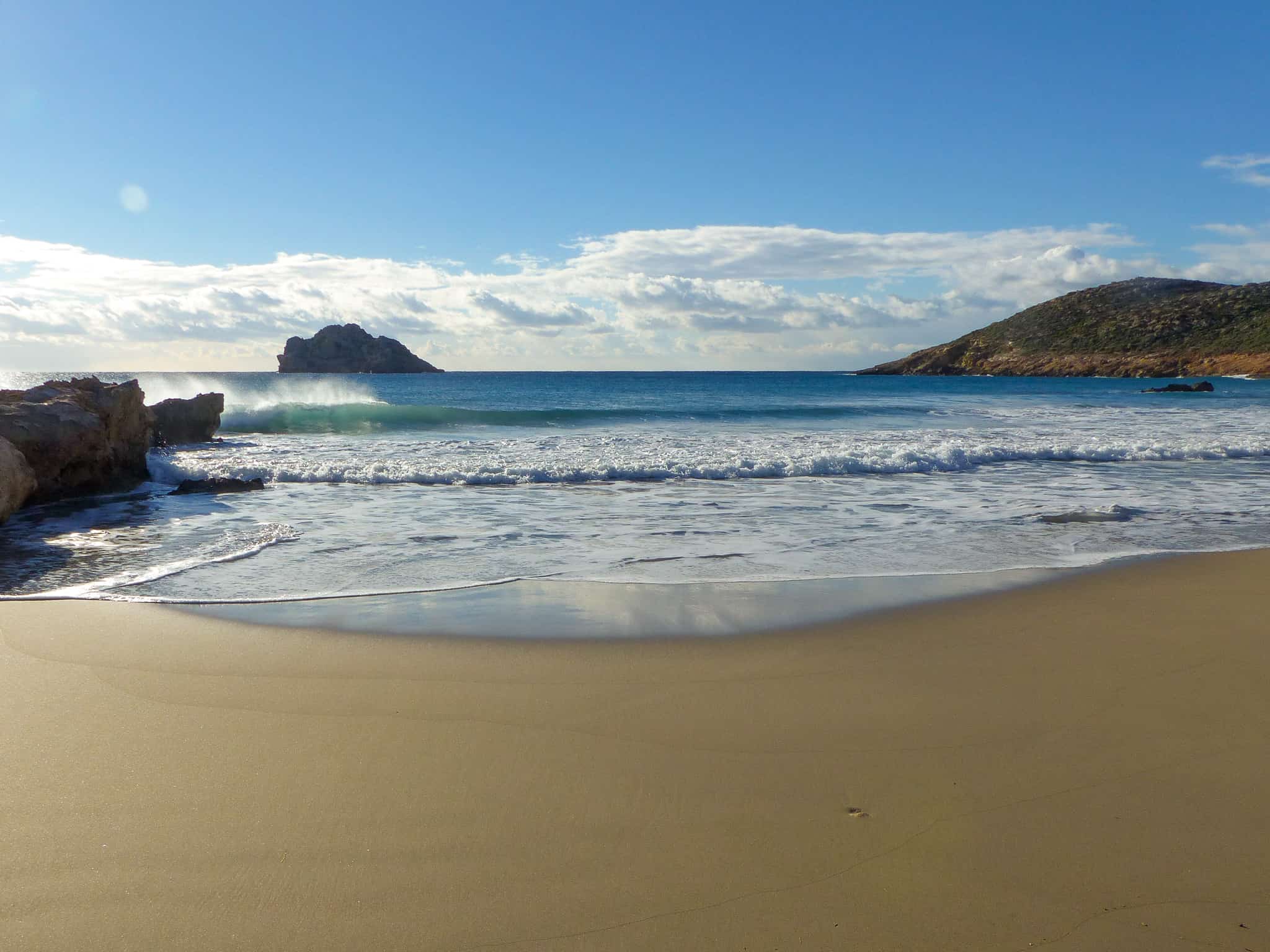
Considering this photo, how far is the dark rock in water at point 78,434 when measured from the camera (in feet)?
31.6

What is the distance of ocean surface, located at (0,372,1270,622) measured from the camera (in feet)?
21.1

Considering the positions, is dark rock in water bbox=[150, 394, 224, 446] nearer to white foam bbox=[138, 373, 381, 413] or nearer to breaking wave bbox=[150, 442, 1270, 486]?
breaking wave bbox=[150, 442, 1270, 486]

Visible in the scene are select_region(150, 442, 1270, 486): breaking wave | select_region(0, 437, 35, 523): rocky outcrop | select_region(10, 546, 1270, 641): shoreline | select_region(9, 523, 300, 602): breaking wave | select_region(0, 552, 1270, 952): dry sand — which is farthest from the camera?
select_region(150, 442, 1270, 486): breaking wave

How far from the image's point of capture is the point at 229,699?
149 inches

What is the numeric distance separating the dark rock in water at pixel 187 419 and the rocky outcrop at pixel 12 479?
28.6 feet

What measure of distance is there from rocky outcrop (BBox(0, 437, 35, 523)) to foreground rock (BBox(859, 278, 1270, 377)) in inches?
2684

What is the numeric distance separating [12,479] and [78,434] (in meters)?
1.92

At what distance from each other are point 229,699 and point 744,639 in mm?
2597

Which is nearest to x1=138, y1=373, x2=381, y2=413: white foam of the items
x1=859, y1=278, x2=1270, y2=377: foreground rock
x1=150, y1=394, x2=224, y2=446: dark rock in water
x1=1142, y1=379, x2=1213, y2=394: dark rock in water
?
x1=150, y1=394, x2=224, y2=446: dark rock in water

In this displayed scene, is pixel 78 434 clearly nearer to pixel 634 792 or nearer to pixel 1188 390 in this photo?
pixel 634 792

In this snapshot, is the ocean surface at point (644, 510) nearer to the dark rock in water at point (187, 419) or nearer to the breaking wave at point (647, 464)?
the breaking wave at point (647, 464)

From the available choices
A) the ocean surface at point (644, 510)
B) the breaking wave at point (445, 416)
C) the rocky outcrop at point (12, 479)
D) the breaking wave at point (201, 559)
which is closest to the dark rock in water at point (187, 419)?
the ocean surface at point (644, 510)

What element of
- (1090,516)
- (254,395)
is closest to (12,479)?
(1090,516)

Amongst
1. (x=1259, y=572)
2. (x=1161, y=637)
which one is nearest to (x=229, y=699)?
(x=1161, y=637)
